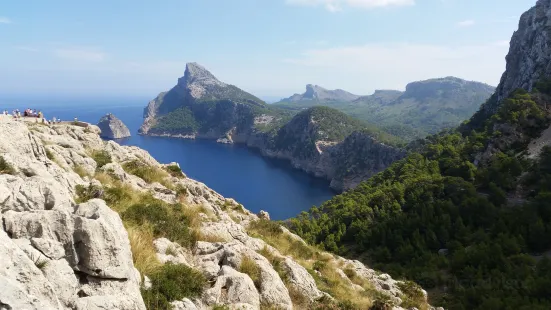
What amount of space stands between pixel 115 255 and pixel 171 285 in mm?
1555

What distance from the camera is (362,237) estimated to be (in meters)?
46.0

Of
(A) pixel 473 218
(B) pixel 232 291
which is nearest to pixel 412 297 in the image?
(B) pixel 232 291

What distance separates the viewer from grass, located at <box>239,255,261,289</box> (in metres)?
10.7

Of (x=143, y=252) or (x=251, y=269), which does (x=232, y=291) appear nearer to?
(x=251, y=269)

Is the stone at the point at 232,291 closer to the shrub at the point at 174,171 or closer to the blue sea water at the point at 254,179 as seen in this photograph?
the shrub at the point at 174,171

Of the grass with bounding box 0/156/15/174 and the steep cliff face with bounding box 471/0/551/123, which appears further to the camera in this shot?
the steep cliff face with bounding box 471/0/551/123

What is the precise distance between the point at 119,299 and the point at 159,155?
172 metres

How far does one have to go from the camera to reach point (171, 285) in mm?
7805

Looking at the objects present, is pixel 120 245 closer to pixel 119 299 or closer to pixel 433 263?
pixel 119 299

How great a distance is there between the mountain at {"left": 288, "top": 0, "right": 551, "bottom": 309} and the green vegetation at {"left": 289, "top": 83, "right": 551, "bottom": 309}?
0.35ft

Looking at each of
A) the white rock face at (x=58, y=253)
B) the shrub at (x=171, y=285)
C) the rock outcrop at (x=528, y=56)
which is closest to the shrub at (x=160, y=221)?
→ the shrub at (x=171, y=285)

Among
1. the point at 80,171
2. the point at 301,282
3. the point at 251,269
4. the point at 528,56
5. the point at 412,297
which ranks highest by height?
the point at 528,56

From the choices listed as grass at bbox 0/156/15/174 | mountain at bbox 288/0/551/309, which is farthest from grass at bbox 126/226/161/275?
mountain at bbox 288/0/551/309

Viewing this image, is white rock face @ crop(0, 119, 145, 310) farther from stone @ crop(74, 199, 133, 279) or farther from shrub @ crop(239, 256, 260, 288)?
shrub @ crop(239, 256, 260, 288)
